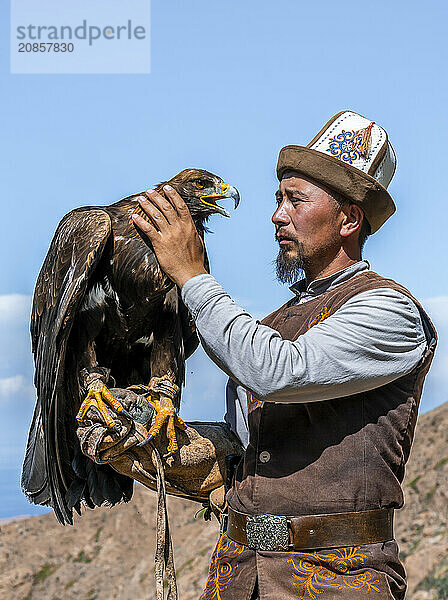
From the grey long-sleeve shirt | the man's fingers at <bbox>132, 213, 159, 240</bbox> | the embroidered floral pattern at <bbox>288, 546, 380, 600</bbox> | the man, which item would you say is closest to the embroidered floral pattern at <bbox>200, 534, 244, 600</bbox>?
the man

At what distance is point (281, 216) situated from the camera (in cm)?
278

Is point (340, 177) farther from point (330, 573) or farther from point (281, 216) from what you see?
point (330, 573)

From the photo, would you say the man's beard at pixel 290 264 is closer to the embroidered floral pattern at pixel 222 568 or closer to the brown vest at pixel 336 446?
the brown vest at pixel 336 446

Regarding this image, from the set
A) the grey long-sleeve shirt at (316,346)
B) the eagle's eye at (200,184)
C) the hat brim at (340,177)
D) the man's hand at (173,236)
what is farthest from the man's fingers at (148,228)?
the eagle's eye at (200,184)

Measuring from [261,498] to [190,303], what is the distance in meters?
0.62

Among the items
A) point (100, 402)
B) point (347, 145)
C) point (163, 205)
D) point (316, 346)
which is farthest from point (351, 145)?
point (100, 402)

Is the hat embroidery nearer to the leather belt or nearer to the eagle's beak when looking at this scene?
the eagle's beak

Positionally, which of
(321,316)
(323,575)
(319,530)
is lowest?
(323,575)

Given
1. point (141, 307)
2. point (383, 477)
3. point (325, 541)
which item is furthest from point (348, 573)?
point (141, 307)

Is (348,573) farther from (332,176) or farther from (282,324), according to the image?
(332,176)

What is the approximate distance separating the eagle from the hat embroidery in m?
0.83

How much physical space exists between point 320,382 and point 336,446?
9.7 inches

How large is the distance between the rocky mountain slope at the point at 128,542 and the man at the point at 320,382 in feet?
52.3

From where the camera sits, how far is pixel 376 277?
269 centimetres
